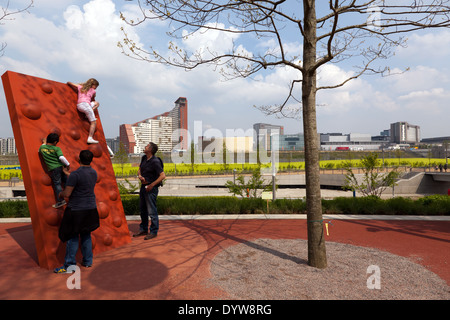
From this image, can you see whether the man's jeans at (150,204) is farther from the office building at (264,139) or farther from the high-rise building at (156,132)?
the high-rise building at (156,132)

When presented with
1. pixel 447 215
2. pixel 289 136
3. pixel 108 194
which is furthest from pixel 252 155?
pixel 289 136

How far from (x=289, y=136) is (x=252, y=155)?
314 ft

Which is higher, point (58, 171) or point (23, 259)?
point (58, 171)

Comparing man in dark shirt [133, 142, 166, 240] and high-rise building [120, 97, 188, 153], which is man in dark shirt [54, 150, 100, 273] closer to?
man in dark shirt [133, 142, 166, 240]

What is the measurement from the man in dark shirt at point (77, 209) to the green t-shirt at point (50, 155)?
2.66 ft

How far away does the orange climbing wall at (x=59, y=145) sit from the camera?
4042mm

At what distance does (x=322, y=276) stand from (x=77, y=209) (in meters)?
3.87

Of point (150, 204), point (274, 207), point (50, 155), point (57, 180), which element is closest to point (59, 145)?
point (50, 155)

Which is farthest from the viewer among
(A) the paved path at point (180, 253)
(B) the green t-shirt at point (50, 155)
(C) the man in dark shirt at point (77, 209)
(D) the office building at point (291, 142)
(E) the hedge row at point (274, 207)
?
(D) the office building at point (291, 142)

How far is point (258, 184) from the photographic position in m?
13.0

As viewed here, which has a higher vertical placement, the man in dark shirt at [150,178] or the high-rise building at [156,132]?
the high-rise building at [156,132]

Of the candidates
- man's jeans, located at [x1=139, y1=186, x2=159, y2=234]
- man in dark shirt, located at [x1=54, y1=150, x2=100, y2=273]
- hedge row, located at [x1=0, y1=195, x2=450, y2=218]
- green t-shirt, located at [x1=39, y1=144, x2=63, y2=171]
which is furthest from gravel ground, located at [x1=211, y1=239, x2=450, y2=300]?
hedge row, located at [x1=0, y1=195, x2=450, y2=218]

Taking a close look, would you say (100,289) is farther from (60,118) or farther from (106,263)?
(60,118)

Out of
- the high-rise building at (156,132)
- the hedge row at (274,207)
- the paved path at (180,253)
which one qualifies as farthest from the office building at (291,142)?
the paved path at (180,253)
